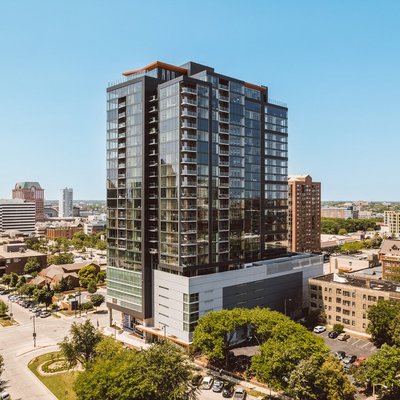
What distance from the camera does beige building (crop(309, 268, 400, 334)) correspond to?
89.4m

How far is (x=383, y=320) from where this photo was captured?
77.4m

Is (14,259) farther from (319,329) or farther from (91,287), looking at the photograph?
(319,329)

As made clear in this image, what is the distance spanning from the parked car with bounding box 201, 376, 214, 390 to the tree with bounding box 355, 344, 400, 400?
78.8ft

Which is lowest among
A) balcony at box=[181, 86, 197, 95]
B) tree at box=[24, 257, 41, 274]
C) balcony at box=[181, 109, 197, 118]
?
tree at box=[24, 257, 41, 274]

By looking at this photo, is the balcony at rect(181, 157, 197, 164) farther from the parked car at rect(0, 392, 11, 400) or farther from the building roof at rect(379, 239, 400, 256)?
the building roof at rect(379, 239, 400, 256)

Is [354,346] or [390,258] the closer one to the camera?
[354,346]

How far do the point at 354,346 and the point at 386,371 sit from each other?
88.1ft

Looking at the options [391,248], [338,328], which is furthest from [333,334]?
[391,248]

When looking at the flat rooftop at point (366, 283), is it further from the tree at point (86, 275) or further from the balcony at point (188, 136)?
the tree at point (86, 275)

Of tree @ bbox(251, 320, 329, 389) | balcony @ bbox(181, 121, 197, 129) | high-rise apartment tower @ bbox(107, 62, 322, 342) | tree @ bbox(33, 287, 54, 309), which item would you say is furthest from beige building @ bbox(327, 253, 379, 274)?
tree @ bbox(33, 287, 54, 309)

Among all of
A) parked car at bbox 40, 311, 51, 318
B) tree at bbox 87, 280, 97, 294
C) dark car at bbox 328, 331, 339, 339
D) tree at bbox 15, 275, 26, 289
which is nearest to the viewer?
dark car at bbox 328, 331, 339, 339

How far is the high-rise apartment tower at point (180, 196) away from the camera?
8031cm

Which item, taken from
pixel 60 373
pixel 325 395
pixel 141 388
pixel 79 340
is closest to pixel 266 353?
pixel 325 395

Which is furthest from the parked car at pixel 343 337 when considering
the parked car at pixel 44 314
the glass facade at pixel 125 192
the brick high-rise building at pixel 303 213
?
the brick high-rise building at pixel 303 213
